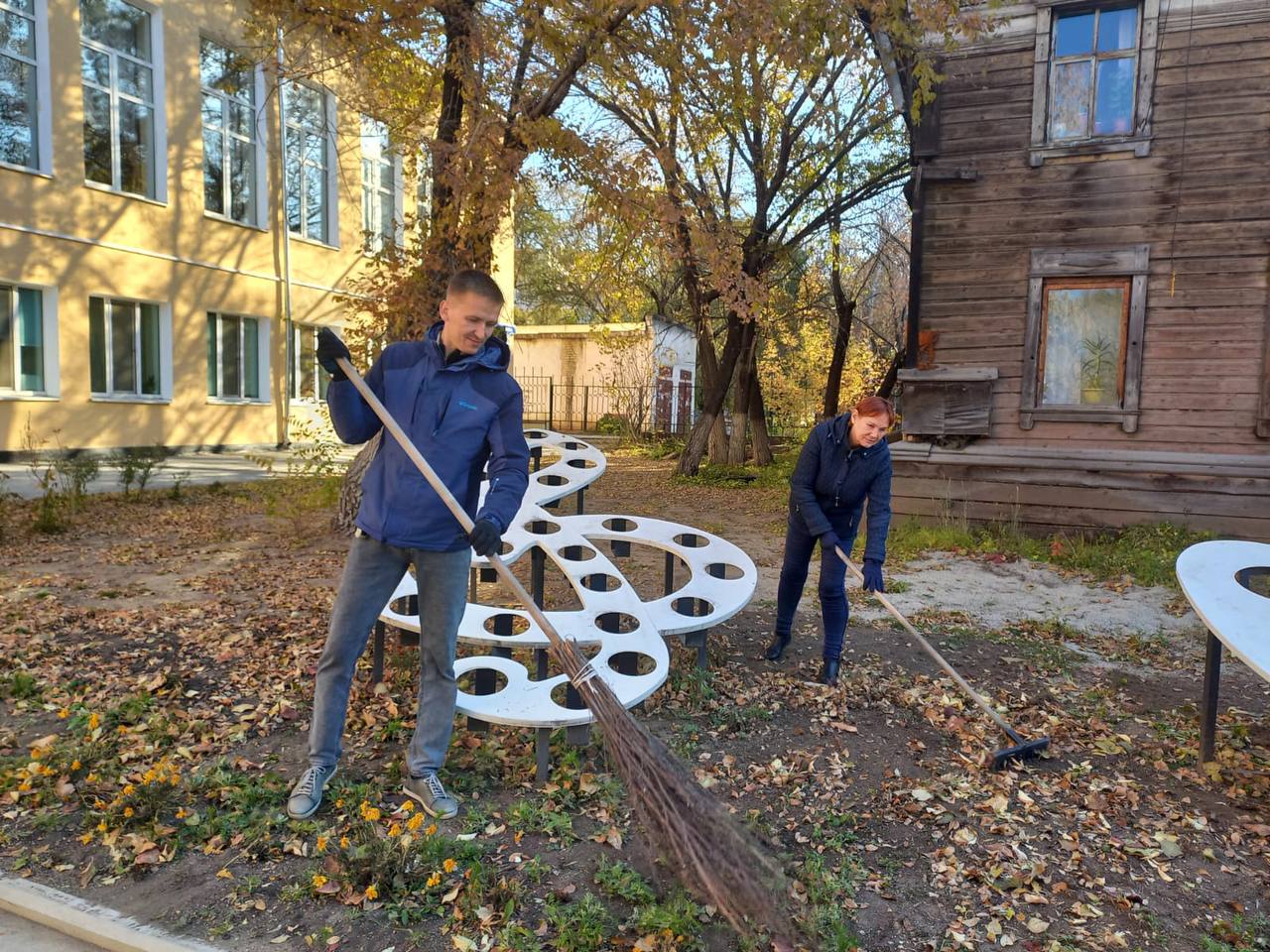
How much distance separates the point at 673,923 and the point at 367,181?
62.1 ft

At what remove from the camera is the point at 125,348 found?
13953 millimetres

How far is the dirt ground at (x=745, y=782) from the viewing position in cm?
268

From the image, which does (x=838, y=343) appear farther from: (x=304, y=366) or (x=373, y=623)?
(x=373, y=623)

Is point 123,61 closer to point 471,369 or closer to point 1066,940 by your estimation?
point 471,369

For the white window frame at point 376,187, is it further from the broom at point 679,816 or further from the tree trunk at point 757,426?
the broom at point 679,816

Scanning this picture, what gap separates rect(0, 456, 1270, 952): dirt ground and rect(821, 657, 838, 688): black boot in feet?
0.27

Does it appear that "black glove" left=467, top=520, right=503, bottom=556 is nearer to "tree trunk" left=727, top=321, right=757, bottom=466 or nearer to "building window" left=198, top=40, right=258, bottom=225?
"tree trunk" left=727, top=321, right=757, bottom=466

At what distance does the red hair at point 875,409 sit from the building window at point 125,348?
1313 cm

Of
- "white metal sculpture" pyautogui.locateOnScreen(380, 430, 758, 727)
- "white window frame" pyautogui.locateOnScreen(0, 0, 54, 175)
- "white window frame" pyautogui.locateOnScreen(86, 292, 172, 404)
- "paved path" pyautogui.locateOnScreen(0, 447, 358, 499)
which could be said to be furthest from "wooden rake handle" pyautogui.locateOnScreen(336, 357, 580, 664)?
"white window frame" pyautogui.locateOnScreen(86, 292, 172, 404)

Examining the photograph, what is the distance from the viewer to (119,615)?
546 cm

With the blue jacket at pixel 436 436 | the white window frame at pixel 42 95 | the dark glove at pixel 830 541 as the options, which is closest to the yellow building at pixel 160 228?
the white window frame at pixel 42 95

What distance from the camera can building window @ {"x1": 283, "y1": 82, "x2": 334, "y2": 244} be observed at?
16.7 metres

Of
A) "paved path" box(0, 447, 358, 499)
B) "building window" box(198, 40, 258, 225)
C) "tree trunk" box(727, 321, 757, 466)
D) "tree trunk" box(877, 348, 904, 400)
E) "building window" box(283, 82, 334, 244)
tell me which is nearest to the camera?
"paved path" box(0, 447, 358, 499)

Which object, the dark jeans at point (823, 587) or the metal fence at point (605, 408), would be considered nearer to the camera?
the dark jeans at point (823, 587)
